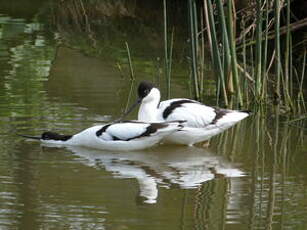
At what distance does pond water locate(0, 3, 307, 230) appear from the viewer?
288 inches

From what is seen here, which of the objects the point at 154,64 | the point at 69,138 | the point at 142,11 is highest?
the point at 142,11

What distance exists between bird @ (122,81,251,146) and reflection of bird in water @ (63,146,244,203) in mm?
199

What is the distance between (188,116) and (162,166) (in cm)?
77

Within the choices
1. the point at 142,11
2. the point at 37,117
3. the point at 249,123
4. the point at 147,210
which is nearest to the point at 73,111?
the point at 37,117

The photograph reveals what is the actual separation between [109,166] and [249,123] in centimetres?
259

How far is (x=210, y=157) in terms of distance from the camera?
962 centimetres

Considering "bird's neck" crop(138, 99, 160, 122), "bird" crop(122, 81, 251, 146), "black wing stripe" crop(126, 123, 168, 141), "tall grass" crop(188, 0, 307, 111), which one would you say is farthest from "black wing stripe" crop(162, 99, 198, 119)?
"tall grass" crop(188, 0, 307, 111)

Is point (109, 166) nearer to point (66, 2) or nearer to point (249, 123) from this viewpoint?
point (249, 123)

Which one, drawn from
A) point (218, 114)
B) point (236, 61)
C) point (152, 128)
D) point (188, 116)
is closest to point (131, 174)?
point (152, 128)

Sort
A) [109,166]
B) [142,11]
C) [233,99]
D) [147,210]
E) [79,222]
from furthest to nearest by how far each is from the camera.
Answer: [142,11]
[233,99]
[109,166]
[147,210]
[79,222]

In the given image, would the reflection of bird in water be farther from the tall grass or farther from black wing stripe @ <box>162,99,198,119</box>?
the tall grass

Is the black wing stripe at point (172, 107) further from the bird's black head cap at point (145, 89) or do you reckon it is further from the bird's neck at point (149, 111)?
the bird's black head cap at point (145, 89)

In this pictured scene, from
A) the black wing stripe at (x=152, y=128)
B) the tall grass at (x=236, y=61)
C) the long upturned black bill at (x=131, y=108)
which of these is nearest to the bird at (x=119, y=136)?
the black wing stripe at (x=152, y=128)

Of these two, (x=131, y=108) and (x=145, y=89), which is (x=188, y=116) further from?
(x=131, y=108)
